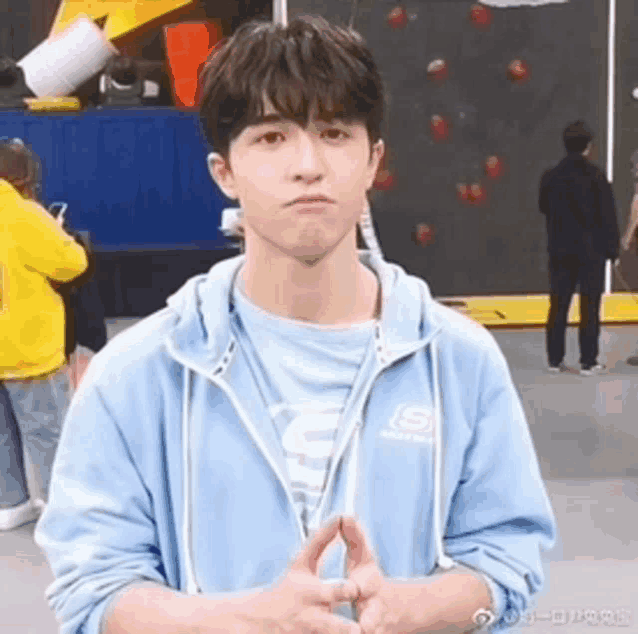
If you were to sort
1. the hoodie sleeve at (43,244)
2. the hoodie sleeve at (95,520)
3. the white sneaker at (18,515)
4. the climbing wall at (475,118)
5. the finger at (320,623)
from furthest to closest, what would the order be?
1. the climbing wall at (475,118)
2. the white sneaker at (18,515)
3. the hoodie sleeve at (43,244)
4. the hoodie sleeve at (95,520)
5. the finger at (320,623)

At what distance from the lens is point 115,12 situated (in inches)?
376

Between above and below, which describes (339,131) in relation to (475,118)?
above

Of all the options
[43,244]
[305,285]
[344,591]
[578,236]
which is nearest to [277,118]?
[305,285]

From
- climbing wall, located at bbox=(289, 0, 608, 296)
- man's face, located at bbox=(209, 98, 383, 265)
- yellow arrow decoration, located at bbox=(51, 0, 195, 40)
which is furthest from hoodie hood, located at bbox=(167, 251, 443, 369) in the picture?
yellow arrow decoration, located at bbox=(51, 0, 195, 40)

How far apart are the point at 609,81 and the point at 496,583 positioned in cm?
796

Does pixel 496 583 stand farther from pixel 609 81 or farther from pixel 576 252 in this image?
pixel 609 81

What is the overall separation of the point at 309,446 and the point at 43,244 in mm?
3143

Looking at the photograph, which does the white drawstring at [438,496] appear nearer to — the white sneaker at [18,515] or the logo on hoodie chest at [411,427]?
the logo on hoodie chest at [411,427]

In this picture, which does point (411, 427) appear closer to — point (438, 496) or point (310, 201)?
point (438, 496)

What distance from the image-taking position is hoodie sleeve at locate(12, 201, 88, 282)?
4414mm

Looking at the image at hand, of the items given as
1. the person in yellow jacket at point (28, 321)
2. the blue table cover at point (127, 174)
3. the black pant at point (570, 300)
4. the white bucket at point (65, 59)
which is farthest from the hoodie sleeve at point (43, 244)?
the white bucket at point (65, 59)

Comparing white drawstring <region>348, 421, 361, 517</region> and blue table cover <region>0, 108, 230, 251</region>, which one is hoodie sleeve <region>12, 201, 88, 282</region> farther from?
blue table cover <region>0, 108, 230, 251</region>

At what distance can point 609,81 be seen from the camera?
353 inches

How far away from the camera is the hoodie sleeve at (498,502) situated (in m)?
1.47
